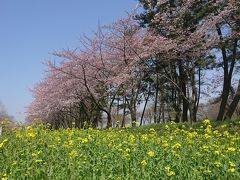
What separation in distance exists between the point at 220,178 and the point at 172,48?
20.1 m

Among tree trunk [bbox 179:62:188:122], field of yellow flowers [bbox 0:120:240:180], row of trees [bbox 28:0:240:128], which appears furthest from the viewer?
tree trunk [bbox 179:62:188:122]

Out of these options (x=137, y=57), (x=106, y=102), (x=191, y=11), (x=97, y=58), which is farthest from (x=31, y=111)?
(x=191, y=11)

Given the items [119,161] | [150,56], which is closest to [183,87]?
[150,56]

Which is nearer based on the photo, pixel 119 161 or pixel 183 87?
pixel 119 161

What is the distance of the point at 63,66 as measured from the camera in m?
25.2

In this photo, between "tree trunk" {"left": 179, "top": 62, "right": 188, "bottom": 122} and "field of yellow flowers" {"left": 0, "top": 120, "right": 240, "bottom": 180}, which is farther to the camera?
"tree trunk" {"left": 179, "top": 62, "right": 188, "bottom": 122}

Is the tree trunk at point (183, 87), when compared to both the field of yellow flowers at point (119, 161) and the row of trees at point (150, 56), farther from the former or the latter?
the field of yellow flowers at point (119, 161)

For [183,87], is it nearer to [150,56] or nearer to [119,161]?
[150,56]

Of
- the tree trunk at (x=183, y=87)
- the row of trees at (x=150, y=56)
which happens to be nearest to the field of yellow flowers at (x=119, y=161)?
the row of trees at (x=150, y=56)

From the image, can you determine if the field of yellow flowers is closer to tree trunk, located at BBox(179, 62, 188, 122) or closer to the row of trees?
the row of trees

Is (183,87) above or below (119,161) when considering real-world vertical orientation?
above

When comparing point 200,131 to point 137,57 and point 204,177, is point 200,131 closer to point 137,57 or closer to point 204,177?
point 204,177

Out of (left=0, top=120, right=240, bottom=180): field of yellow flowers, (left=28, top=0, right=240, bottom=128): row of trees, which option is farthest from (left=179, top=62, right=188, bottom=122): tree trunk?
(left=0, top=120, right=240, bottom=180): field of yellow flowers

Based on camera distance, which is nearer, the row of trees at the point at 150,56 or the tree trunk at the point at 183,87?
the row of trees at the point at 150,56
